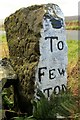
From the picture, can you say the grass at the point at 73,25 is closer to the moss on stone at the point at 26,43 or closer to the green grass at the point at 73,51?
the green grass at the point at 73,51

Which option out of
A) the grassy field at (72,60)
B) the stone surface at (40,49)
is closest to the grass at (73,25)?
the grassy field at (72,60)

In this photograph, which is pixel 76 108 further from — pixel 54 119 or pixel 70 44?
pixel 70 44

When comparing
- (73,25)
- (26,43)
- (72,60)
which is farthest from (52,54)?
(73,25)

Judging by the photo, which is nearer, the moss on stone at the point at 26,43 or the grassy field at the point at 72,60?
the moss on stone at the point at 26,43

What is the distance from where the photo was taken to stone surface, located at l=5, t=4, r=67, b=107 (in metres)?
3.53

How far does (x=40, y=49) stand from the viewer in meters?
3.52

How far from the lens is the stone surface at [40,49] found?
139 inches

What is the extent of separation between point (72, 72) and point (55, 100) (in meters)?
1.67

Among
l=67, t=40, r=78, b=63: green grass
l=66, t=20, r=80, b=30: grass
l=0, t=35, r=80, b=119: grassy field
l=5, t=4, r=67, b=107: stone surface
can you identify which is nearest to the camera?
l=5, t=4, r=67, b=107: stone surface

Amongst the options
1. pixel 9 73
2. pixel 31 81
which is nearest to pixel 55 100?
pixel 31 81

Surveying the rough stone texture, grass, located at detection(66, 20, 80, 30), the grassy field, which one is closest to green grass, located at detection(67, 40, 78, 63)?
the grassy field

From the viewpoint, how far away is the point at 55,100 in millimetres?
3242

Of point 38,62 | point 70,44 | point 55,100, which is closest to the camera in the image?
point 55,100

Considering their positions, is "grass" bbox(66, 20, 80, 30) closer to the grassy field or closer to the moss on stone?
the grassy field
